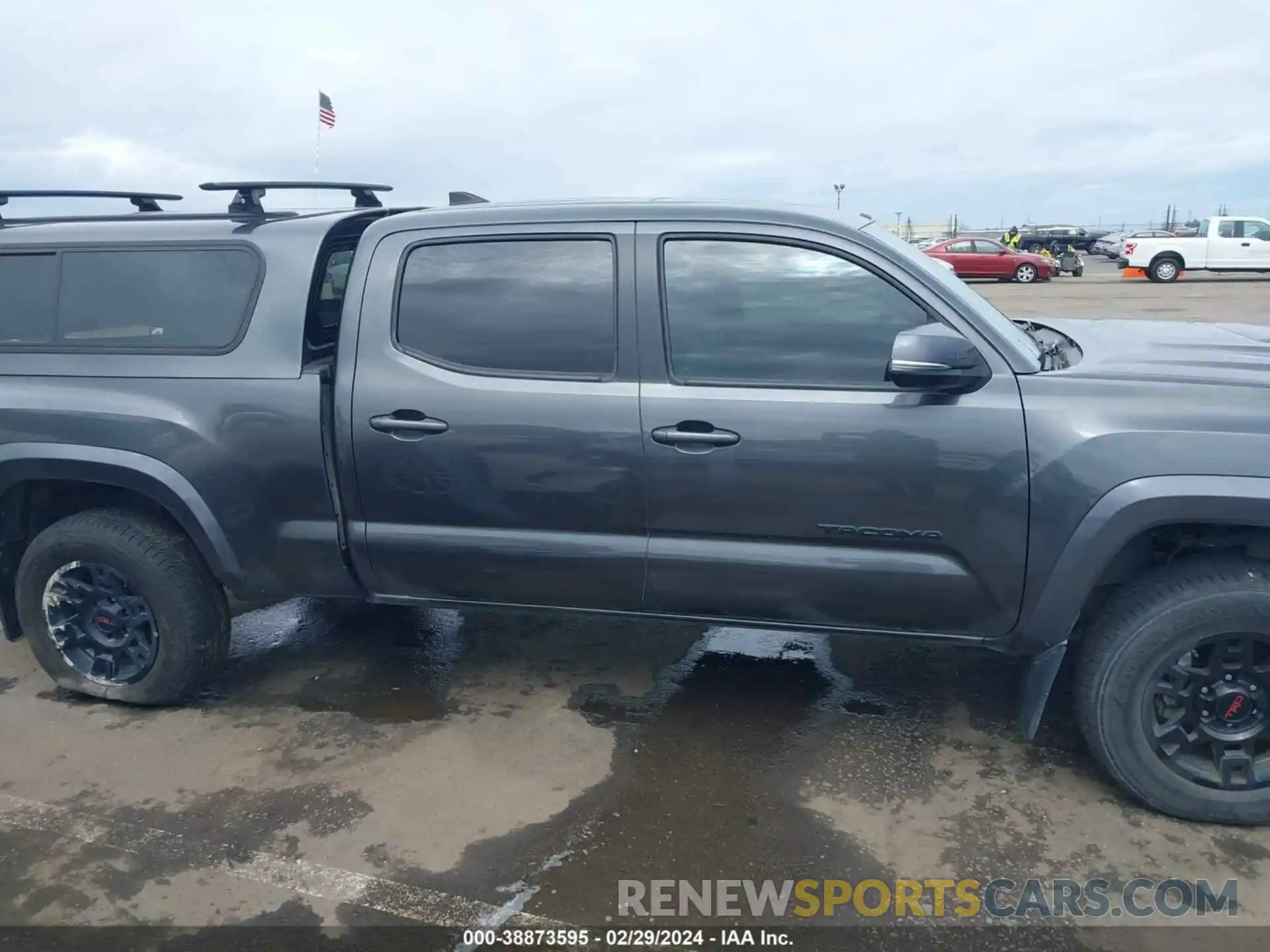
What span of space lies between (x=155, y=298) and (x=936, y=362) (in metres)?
2.83

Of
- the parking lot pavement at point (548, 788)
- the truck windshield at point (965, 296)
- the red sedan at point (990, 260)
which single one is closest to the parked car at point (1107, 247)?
the red sedan at point (990, 260)

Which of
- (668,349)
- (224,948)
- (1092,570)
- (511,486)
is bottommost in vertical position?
(224,948)

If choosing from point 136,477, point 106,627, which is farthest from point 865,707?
point 106,627

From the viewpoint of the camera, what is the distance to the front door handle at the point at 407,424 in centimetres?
336

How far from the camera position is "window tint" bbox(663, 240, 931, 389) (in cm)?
313

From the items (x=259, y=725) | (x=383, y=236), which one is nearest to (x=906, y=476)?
(x=383, y=236)

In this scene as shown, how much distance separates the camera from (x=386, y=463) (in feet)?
11.2

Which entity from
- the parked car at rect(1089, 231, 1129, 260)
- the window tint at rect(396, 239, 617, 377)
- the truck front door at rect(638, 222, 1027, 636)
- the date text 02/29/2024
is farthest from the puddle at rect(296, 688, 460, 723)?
the parked car at rect(1089, 231, 1129, 260)

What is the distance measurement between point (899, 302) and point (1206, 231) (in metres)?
26.2

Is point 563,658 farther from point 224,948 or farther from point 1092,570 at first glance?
point 1092,570

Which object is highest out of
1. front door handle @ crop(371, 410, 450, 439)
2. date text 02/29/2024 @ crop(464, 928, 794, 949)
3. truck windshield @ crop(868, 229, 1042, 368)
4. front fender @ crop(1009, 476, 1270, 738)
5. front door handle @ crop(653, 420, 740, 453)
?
truck windshield @ crop(868, 229, 1042, 368)

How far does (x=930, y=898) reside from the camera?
9.01 feet

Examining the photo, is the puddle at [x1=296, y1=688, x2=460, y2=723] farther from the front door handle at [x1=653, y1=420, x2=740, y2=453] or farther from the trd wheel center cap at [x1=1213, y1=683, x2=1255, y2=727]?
the trd wheel center cap at [x1=1213, y1=683, x2=1255, y2=727]

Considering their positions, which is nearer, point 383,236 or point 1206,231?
point 383,236
